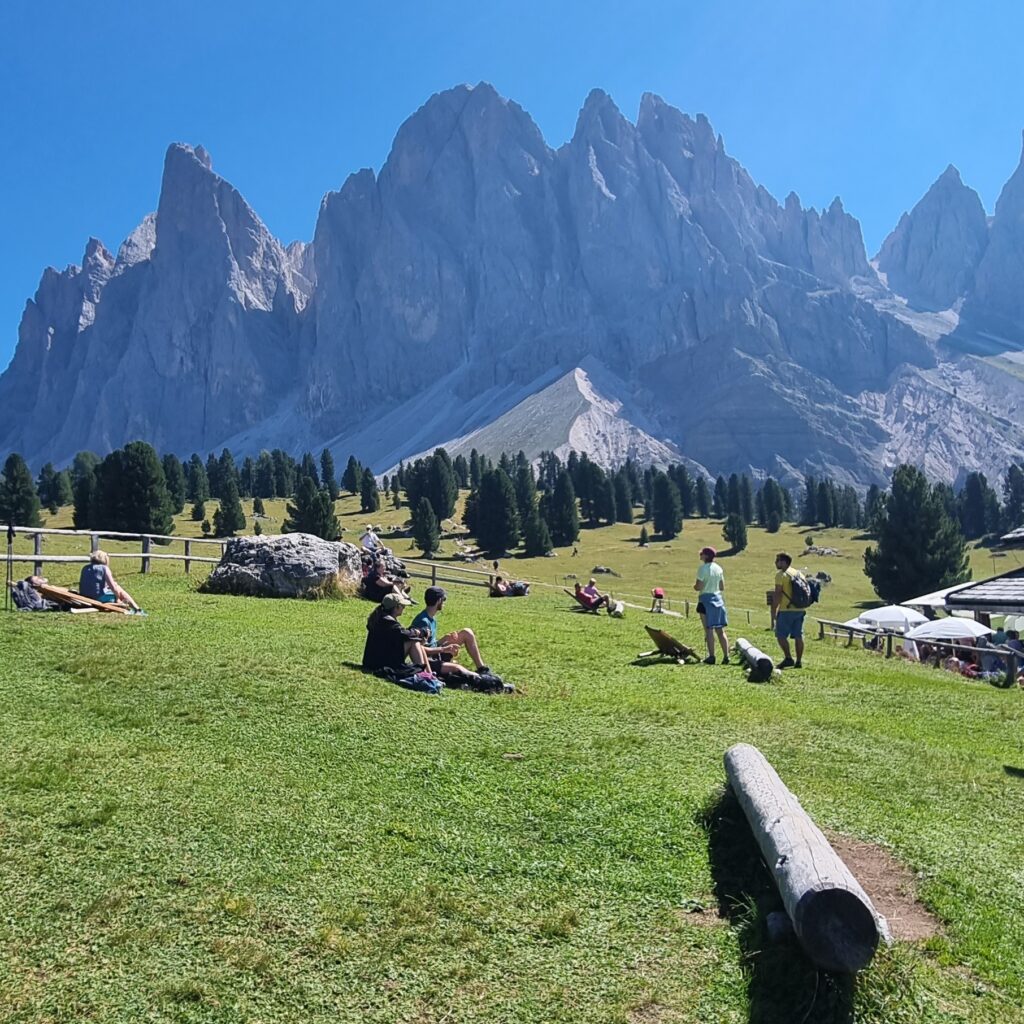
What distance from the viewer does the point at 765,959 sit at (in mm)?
6109

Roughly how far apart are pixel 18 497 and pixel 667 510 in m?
79.4

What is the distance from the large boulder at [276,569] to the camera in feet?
83.7

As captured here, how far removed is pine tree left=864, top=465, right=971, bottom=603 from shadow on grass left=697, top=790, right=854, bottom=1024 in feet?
220

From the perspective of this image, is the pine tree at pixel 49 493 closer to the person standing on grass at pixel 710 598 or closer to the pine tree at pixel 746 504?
the person standing on grass at pixel 710 598

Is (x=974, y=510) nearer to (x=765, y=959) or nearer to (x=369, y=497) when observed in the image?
(x=369, y=497)

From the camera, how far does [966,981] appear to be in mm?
6000

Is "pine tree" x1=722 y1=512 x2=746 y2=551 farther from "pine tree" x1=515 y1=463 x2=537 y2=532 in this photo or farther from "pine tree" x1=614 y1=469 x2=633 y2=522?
"pine tree" x1=614 y1=469 x2=633 y2=522

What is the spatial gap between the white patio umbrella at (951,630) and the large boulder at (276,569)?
21.8 m

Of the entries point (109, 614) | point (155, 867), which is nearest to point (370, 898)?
point (155, 867)

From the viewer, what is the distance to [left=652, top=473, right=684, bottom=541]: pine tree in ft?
395

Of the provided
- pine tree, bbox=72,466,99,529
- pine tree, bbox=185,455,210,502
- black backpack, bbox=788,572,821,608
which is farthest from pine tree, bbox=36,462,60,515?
black backpack, bbox=788,572,821,608

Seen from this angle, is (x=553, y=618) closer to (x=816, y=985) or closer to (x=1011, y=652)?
(x=1011, y=652)

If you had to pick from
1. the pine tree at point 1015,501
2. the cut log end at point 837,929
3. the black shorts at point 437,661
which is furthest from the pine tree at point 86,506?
the pine tree at point 1015,501

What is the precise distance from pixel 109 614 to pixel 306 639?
14.3 feet
